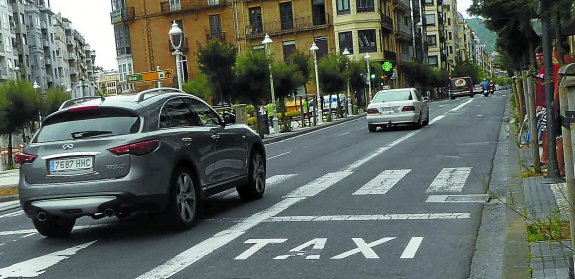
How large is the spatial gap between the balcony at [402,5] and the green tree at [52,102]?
158 feet

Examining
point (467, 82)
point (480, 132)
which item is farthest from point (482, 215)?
point (467, 82)

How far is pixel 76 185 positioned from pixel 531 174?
21.8 ft

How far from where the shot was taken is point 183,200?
28.2 feet

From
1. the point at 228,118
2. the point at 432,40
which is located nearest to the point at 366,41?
the point at 228,118

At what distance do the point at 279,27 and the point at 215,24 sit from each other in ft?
20.9

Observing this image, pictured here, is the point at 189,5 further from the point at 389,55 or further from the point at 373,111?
the point at 373,111

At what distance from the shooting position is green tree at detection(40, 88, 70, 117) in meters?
38.0

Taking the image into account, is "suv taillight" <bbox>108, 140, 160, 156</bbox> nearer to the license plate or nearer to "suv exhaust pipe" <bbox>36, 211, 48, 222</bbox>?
the license plate

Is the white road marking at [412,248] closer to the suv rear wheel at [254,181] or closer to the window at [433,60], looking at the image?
the suv rear wheel at [254,181]

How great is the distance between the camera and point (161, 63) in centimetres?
7350

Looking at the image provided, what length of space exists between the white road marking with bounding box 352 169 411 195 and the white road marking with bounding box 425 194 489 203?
3.18ft

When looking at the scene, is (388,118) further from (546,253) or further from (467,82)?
(467,82)

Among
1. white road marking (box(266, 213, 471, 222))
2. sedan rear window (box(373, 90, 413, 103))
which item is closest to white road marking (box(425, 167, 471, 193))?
white road marking (box(266, 213, 471, 222))

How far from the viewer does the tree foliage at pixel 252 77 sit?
3400 cm
